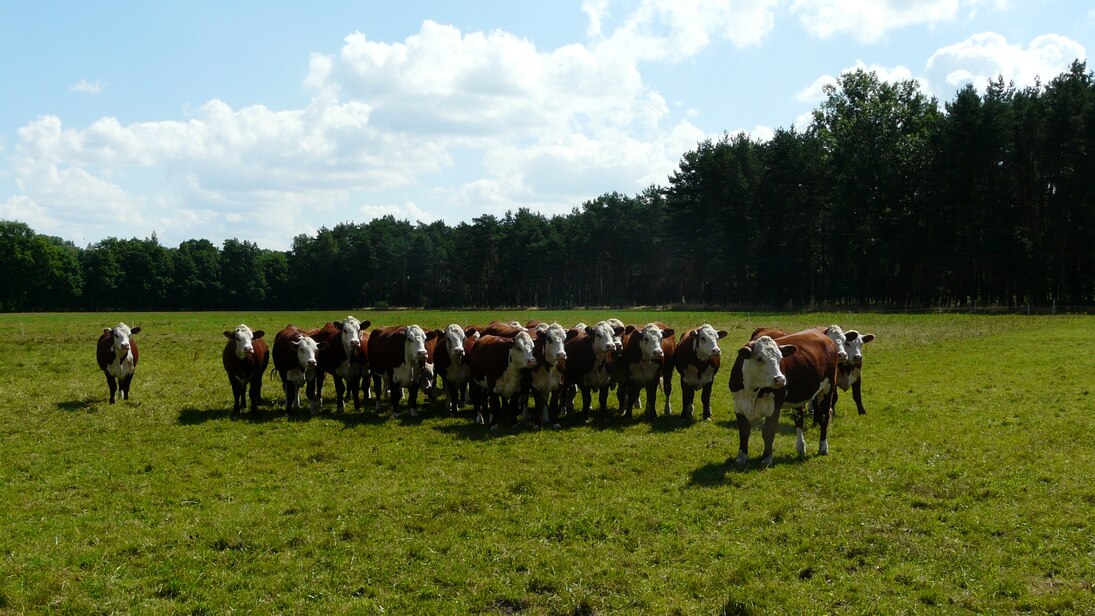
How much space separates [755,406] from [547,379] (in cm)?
473

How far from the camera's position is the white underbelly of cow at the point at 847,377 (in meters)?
14.5

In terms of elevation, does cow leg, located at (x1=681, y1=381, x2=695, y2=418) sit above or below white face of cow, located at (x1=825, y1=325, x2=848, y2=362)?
below

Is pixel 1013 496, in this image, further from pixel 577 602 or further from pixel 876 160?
pixel 876 160

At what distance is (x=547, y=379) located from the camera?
46.4 feet

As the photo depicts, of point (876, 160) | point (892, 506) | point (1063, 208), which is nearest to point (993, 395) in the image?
point (892, 506)

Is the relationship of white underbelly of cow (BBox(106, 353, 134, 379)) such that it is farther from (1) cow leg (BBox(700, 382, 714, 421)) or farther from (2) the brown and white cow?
(1) cow leg (BBox(700, 382, 714, 421))

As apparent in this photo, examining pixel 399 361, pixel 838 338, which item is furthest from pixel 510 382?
pixel 838 338

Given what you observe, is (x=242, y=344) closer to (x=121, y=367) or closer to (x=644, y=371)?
(x=121, y=367)

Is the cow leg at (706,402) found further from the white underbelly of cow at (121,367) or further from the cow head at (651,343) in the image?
the white underbelly of cow at (121,367)

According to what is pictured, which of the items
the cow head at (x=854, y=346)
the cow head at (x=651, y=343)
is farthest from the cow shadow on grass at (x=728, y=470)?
the cow head at (x=854, y=346)

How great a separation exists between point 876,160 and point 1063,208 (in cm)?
1413

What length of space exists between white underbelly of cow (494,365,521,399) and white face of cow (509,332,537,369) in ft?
0.52

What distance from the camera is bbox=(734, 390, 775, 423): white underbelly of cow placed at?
10.4 metres

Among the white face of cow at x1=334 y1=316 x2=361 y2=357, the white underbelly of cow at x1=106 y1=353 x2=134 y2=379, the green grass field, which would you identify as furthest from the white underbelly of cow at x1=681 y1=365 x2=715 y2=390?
the white underbelly of cow at x1=106 y1=353 x2=134 y2=379
